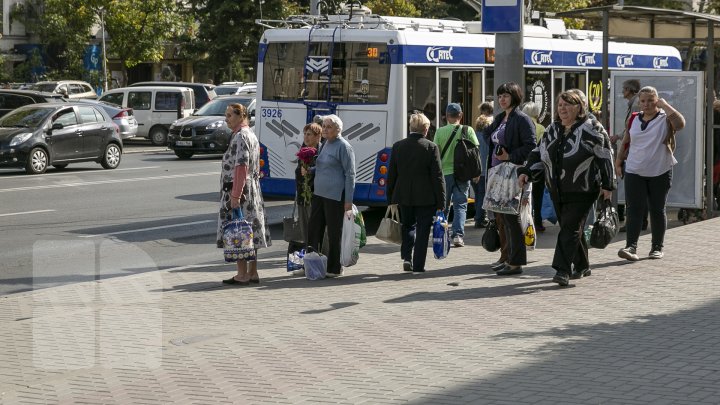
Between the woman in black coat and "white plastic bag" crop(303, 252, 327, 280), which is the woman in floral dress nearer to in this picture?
"white plastic bag" crop(303, 252, 327, 280)

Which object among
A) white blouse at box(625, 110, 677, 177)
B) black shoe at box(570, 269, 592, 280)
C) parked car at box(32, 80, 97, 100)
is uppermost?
parked car at box(32, 80, 97, 100)

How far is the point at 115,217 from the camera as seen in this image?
18.3 m

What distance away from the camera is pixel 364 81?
54.2 feet

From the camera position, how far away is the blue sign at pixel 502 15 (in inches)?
591

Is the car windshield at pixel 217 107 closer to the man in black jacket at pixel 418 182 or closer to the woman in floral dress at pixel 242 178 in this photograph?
the man in black jacket at pixel 418 182

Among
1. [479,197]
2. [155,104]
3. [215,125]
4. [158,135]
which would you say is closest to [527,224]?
[479,197]

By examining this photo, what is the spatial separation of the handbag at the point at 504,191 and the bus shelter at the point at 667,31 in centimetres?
408

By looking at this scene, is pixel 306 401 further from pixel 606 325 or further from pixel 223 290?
pixel 223 290

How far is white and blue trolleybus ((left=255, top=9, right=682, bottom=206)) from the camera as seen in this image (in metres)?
16.3

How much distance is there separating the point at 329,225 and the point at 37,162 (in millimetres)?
16188

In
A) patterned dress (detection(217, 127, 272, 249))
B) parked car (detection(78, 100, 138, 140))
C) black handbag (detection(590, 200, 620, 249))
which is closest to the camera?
patterned dress (detection(217, 127, 272, 249))

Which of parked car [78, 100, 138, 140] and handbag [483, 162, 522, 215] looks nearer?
handbag [483, 162, 522, 215]

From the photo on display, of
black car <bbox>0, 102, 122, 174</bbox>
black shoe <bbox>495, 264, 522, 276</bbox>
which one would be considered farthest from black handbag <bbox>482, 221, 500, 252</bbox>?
black car <bbox>0, 102, 122, 174</bbox>

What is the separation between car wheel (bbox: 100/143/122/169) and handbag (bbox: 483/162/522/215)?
18099 millimetres
